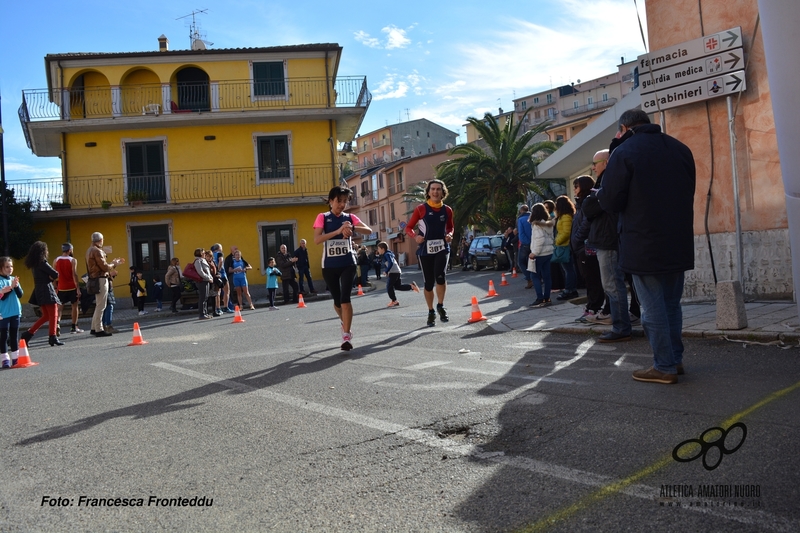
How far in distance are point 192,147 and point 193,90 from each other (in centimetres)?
294

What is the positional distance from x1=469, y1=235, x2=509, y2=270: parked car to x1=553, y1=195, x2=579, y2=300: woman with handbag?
19.6m

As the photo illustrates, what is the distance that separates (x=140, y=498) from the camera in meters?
3.48

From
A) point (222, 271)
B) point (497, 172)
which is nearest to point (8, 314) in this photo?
point (222, 271)

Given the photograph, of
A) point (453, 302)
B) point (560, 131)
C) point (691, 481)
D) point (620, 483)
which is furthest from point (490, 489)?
point (560, 131)

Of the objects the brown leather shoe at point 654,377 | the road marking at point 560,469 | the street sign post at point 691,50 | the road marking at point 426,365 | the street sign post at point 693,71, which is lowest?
the road marking at point 560,469

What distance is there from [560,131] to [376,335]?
71.9 meters

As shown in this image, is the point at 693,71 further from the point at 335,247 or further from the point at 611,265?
the point at 335,247

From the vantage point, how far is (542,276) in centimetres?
1204

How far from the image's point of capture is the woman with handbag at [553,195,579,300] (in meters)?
10.8

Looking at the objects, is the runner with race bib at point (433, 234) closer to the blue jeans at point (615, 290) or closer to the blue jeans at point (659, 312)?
the blue jeans at point (615, 290)

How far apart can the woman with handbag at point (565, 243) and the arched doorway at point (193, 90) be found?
22.9 m

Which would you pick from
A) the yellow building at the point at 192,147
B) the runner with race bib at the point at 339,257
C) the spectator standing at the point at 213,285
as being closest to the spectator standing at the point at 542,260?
the runner with race bib at the point at 339,257

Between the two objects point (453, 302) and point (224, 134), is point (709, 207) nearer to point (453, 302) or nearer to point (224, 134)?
point (453, 302)

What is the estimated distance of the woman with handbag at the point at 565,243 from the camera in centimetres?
1079
